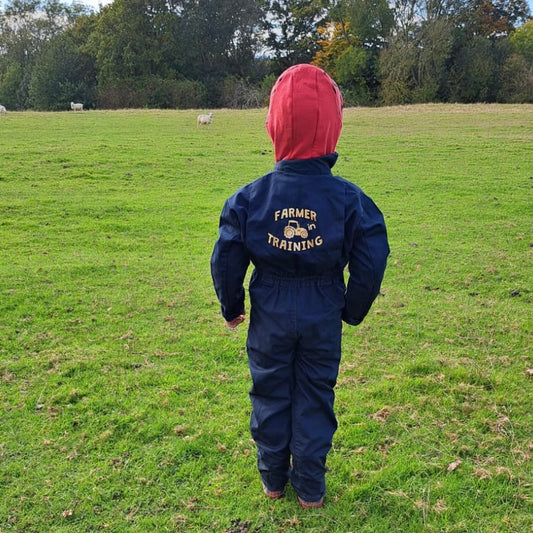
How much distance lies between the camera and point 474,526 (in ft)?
10.3

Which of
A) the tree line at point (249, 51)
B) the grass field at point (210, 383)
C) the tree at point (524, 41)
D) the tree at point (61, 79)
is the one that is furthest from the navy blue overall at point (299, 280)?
the tree at point (524, 41)

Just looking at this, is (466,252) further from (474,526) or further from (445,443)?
(474,526)

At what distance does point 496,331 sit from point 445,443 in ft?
7.17

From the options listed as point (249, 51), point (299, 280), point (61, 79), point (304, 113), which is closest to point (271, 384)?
point (299, 280)

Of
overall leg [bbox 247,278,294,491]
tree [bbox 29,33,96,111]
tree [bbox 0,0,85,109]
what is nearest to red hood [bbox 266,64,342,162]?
overall leg [bbox 247,278,294,491]

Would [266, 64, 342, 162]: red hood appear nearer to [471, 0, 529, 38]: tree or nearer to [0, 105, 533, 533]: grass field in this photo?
[0, 105, 533, 533]: grass field

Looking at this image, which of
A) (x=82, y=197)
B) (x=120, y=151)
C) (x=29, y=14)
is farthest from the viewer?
(x=29, y=14)

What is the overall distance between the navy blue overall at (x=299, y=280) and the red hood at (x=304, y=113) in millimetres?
84

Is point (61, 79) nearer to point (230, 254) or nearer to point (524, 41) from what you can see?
point (524, 41)

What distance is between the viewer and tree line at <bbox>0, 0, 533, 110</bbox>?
46906mm

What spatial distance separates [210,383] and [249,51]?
58395 mm

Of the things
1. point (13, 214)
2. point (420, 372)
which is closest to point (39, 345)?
point (420, 372)

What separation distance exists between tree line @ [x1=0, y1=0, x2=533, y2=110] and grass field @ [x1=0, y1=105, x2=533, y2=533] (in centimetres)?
4058

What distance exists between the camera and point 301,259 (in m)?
2.81
